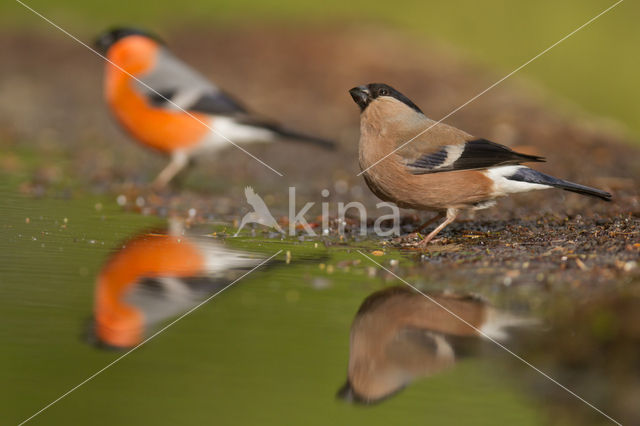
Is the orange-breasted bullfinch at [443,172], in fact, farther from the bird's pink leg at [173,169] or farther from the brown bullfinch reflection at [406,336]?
the bird's pink leg at [173,169]

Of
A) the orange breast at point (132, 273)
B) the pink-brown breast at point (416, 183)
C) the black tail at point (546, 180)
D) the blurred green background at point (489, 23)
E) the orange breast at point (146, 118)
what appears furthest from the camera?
the blurred green background at point (489, 23)

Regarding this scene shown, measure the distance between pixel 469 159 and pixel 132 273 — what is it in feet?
7.59

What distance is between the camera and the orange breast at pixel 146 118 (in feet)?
26.5

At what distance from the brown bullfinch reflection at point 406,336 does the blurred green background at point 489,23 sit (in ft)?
32.6

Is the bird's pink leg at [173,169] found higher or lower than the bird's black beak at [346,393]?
higher

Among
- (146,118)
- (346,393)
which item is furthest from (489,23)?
(346,393)

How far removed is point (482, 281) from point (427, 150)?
1.52 meters

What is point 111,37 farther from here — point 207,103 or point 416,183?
point 416,183

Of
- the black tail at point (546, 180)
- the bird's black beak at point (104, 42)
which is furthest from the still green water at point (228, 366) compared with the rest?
the bird's black beak at point (104, 42)

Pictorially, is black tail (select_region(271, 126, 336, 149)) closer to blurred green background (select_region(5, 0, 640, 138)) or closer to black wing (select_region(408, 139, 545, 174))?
black wing (select_region(408, 139, 545, 174))

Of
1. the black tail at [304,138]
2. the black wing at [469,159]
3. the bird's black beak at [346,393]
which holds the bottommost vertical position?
the bird's black beak at [346,393]

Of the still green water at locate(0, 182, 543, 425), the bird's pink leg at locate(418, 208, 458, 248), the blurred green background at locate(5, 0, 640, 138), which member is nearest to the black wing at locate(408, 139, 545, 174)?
the bird's pink leg at locate(418, 208, 458, 248)

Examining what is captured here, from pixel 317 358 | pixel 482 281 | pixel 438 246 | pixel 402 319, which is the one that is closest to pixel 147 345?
pixel 317 358

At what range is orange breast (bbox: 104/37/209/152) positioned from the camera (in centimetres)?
806
